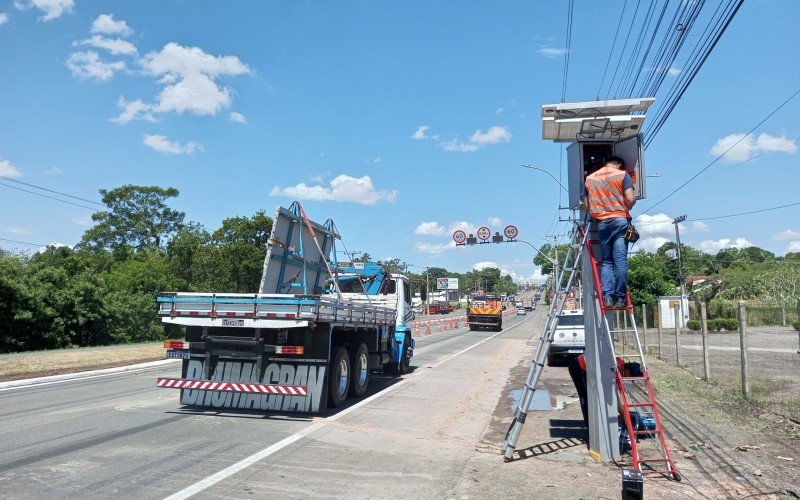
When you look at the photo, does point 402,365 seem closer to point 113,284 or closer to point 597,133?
point 597,133

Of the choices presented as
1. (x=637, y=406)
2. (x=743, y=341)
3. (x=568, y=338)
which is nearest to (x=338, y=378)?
(x=637, y=406)

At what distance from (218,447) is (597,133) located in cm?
632

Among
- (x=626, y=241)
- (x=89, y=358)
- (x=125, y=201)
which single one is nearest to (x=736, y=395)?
(x=626, y=241)

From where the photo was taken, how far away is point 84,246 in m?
74.8

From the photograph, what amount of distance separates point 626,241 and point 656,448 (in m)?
2.95

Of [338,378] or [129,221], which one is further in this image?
[129,221]

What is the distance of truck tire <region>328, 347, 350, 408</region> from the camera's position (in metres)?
10.7

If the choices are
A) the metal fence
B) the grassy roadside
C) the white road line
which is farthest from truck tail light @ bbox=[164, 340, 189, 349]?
the metal fence

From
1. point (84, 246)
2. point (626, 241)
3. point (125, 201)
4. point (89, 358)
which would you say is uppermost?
point (125, 201)

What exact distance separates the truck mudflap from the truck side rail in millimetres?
941

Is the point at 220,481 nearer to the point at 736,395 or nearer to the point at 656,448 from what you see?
the point at 656,448

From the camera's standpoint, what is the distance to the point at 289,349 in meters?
9.83

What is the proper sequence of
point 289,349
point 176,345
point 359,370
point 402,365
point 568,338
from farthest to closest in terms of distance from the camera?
point 568,338, point 402,365, point 359,370, point 176,345, point 289,349

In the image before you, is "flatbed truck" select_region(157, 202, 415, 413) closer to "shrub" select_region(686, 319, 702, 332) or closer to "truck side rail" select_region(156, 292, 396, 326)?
"truck side rail" select_region(156, 292, 396, 326)
